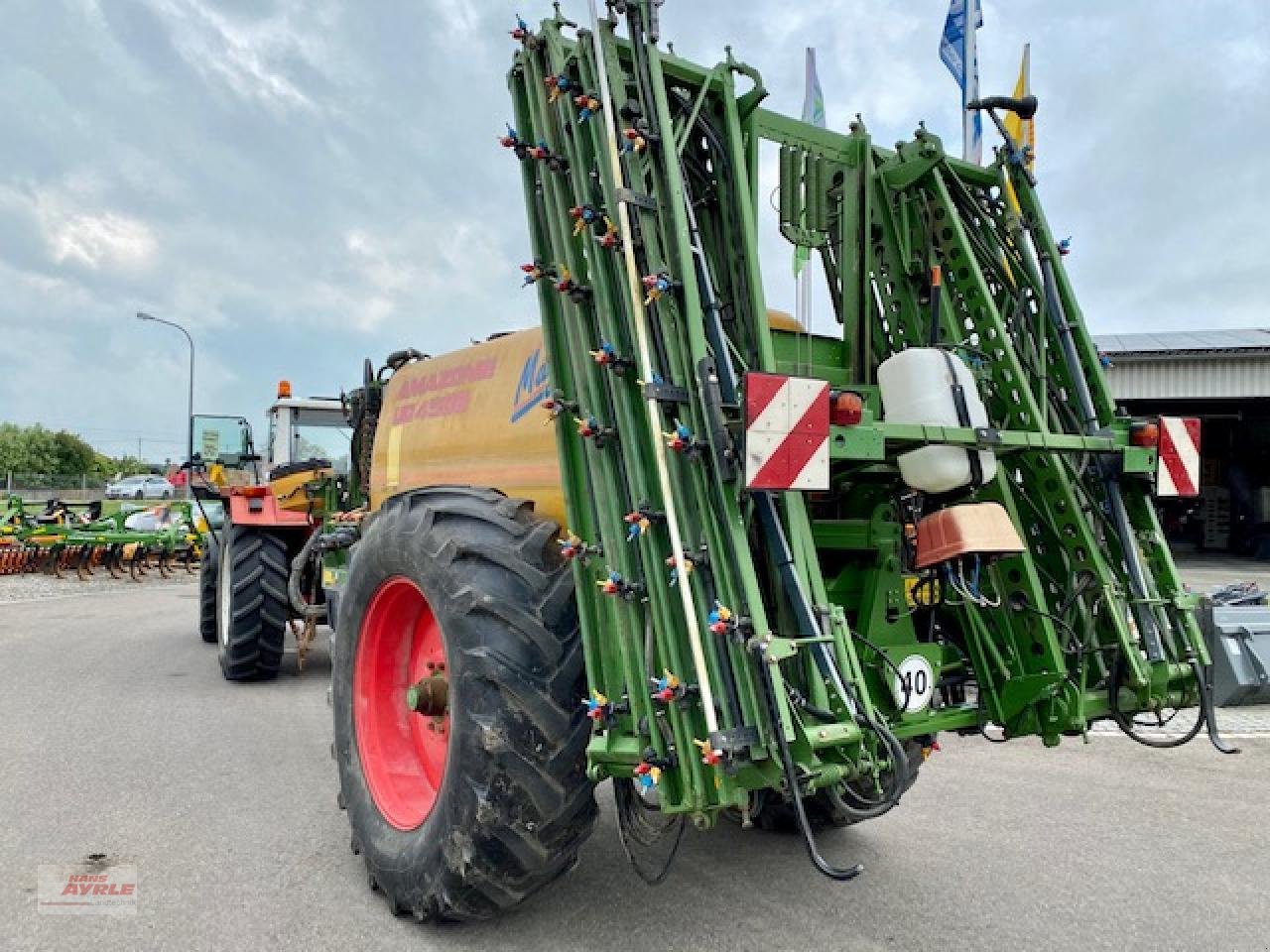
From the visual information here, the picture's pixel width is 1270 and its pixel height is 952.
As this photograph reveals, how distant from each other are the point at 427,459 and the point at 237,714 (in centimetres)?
312

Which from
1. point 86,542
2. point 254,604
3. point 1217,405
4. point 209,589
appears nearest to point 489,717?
point 254,604

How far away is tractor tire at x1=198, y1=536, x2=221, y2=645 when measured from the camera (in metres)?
9.01

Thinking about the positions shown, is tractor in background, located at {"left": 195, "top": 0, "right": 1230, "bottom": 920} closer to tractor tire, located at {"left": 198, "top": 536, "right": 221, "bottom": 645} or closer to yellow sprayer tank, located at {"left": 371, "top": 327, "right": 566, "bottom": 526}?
yellow sprayer tank, located at {"left": 371, "top": 327, "right": 566, "bottom": 526}

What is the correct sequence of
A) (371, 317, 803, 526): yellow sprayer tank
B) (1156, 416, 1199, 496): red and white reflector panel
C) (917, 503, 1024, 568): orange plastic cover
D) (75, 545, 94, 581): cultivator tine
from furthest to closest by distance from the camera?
1. (75, 545, 94, 581): cultivator tine
2. (371, 317, 803, 526): yellow sprayer tank
3. (1156, 416, 1199, 496): red and white reflector panel
4. (917, 503, 1024, 568): orange plastic cover

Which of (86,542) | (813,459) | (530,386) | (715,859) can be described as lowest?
(715,859)

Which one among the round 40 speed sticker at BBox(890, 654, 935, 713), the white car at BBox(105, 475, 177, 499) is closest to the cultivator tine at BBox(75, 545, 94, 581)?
the round 40 speed sticker at BBox(890, 654, 935, 713)

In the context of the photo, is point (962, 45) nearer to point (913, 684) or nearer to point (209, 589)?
point (913, 684)

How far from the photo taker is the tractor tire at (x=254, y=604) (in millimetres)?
7211

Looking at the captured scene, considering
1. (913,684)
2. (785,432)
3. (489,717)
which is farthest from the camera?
(913,684)

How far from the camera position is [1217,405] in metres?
22.2

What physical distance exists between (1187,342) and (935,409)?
1801cm

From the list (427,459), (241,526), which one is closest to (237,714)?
(241,526)

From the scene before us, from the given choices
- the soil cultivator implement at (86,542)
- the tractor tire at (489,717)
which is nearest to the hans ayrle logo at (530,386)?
the tractor tire at (489,717)

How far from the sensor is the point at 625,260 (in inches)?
106
